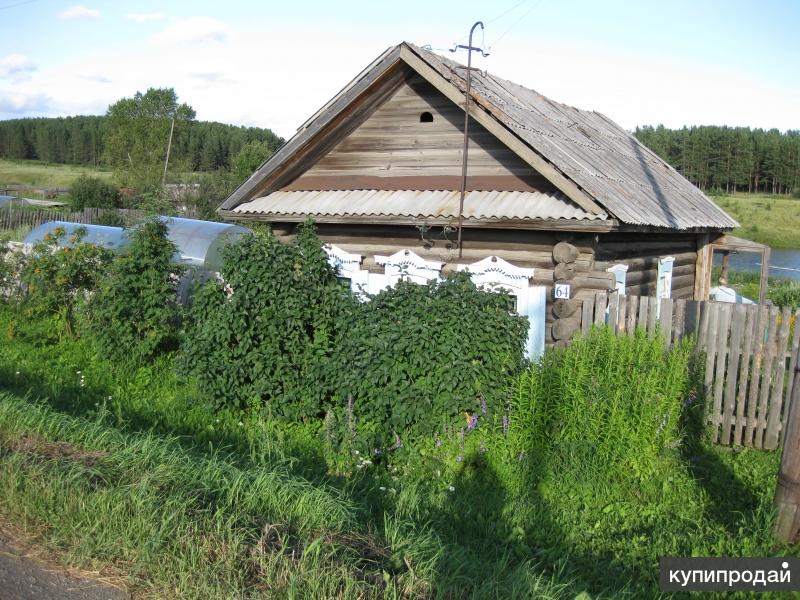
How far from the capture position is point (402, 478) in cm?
702

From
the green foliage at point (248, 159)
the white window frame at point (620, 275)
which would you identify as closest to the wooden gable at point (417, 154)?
the white window frame at point (620, 275)

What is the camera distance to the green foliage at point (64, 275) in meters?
12.0

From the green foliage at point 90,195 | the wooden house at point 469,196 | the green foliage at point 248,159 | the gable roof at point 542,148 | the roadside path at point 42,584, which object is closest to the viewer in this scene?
the roadside path at point 42,584

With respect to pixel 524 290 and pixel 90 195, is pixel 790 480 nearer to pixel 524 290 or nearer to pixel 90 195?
pixel 524 290

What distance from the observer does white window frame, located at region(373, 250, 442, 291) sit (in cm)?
1065

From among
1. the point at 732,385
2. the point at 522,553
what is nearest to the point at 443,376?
the point at 522,553

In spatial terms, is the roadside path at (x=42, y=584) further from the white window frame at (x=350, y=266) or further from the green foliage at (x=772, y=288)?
the green foliage at (x=772, y=288)

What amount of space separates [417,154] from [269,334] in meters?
3.80

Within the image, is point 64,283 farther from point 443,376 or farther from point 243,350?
point 443,376

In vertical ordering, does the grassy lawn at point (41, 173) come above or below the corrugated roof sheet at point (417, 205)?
above

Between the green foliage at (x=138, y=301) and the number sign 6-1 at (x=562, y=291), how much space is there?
215 inches

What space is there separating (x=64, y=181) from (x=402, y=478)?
83.4m

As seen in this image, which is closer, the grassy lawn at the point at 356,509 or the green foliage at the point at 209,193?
the grassy lawn at the point at 356,509

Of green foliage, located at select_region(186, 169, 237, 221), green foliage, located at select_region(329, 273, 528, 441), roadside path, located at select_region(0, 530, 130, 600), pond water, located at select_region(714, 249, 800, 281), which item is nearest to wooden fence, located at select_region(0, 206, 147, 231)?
green foliage, located at select_region(186, 169, 237, 221)
